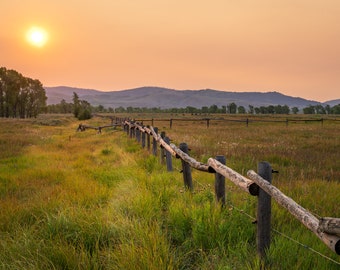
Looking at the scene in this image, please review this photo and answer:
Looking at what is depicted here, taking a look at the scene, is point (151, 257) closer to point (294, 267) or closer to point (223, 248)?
point (223, 248)

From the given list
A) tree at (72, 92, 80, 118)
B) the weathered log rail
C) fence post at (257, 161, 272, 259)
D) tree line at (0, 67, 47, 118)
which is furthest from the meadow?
tree line at (0, 67, 47, 118)

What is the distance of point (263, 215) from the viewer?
341 centimetres

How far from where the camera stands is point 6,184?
798 centimetres

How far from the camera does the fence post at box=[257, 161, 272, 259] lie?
3.38m

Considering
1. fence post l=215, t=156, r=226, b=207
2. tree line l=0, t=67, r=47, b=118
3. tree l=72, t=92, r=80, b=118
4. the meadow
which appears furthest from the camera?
tree line l=0, t=67, r=47, b=118

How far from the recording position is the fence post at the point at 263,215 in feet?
11.1

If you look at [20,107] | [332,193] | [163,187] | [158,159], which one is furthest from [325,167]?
[20,107]

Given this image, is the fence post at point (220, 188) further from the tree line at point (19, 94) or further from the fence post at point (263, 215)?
the tree line at point (19, 94)

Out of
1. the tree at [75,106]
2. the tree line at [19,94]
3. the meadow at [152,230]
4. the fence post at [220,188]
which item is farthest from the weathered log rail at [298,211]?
the tree line at [19,94]

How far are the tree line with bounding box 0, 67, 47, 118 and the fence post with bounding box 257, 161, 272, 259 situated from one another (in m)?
78.2

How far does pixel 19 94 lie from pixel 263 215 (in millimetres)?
84631

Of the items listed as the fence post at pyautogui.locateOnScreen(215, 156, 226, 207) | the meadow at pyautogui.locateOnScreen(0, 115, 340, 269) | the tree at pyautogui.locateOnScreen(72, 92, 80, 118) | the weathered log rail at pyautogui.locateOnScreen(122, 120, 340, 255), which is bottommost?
the meadow at pyautogui.locateOnScreen(0, 115, 340, 269)

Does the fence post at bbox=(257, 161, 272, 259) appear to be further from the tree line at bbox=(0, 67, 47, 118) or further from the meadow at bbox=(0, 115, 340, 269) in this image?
the tree line at bbox=(0, 67, 47, 118)

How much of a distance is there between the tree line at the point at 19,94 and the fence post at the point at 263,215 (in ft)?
256
